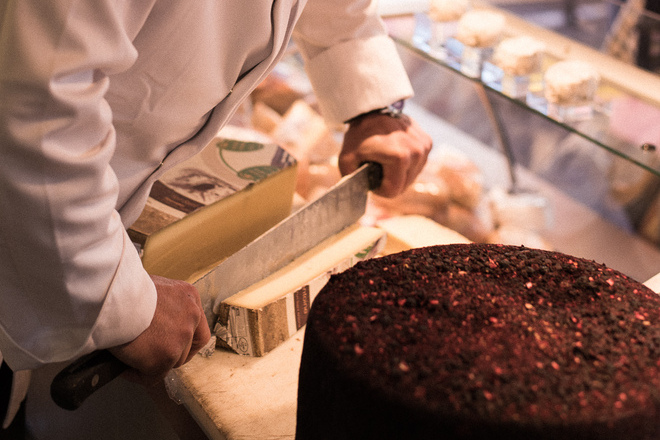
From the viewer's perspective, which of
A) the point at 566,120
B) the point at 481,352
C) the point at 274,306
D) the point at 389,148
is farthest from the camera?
the point at 566,120

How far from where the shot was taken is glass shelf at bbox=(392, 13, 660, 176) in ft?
3.66

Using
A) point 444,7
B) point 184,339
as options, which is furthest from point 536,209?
point 184,339

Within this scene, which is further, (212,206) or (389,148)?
(389,148)

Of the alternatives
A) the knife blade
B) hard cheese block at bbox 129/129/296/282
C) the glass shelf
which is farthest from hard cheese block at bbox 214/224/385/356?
the glass shelf

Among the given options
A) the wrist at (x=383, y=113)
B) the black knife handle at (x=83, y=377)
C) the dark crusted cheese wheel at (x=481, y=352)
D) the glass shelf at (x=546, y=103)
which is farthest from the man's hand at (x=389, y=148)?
the black knife handle at (x=83, y=377)

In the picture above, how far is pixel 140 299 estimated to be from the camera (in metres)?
0.70

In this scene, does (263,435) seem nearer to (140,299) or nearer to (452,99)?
(140,299)

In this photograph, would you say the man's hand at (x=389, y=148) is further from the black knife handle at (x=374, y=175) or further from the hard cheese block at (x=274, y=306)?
the hard cheese block at (x=274, y=306)

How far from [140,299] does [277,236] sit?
29 cm

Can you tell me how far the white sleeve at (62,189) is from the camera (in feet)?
1.77

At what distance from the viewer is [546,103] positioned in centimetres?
125

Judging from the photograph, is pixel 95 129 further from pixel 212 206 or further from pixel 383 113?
pixel 383 113

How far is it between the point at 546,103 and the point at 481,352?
86 centimetres

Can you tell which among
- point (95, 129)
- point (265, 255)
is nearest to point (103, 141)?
point (95, 129)
